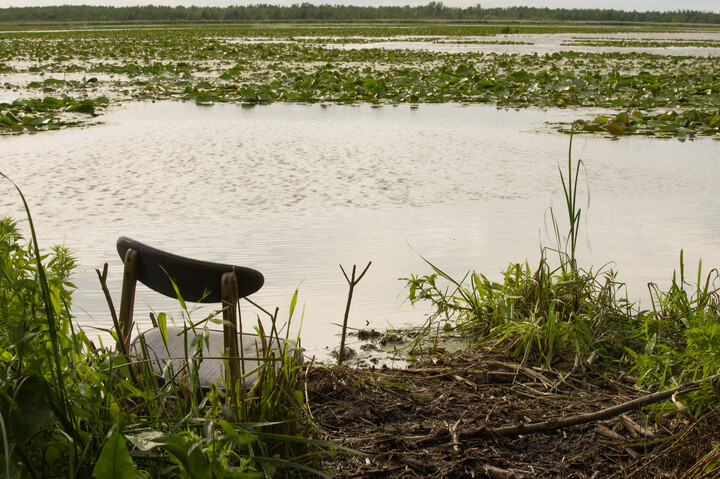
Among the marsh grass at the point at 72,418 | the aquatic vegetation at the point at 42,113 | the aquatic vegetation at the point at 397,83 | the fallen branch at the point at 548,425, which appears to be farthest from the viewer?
the aquatic vegetation at the point at 397,83

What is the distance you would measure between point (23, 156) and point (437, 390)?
5.27 m

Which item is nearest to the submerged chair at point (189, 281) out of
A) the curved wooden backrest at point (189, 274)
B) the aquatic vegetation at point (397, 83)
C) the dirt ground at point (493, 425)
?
the curved wooden backrest at point (189, 274)

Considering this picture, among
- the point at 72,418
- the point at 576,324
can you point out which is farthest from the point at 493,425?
the point at 72,418

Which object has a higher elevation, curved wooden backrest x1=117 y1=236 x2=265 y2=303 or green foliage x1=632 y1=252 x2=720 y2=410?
curved wooden backrest x1=117 y1=236 x2=265 y2=303

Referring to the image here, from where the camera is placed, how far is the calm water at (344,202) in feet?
11.3

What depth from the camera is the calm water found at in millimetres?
3451

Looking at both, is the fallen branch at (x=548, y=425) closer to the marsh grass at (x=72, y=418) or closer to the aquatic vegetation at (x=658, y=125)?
the marsh grass at (x=72, y=418)

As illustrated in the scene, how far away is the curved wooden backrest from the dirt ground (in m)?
0.43

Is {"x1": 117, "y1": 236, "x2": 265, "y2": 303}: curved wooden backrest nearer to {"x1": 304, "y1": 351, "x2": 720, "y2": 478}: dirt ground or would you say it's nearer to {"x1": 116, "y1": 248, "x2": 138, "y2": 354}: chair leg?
{"x1": 116, "y1": 248, "x2": 138, "y2": 354}: chair leg

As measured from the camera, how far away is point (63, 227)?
4.08m

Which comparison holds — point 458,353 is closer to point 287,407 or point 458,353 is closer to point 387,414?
point 387,414

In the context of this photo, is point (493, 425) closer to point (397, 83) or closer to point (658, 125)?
point (658, 125)

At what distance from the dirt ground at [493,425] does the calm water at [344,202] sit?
0.54 metres

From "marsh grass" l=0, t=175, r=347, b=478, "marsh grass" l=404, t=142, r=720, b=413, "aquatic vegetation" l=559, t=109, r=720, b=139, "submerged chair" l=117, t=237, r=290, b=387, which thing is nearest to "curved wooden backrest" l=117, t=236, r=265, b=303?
"submerged chair" l=117, t=237, r=290, b=387
